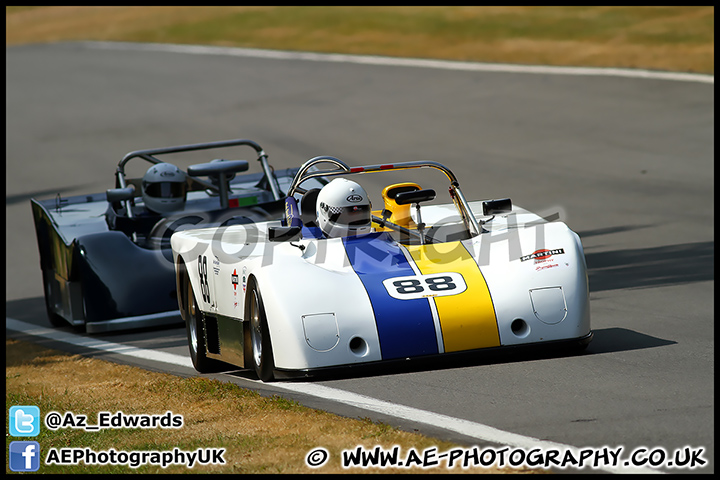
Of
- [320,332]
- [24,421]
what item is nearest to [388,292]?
[320,332]

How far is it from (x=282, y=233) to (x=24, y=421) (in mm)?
2307

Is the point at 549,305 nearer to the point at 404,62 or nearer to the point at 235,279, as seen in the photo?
the point at 235,279

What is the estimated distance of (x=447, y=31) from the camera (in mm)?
38688

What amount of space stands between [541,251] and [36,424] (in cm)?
372

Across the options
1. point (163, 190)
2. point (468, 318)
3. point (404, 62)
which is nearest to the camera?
point (468, 318)

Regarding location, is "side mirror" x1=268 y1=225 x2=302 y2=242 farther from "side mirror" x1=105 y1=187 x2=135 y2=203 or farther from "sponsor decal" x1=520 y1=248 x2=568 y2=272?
"side mirror" x1=105 y1=187 x2=135 y2=203

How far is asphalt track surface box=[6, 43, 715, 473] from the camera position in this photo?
23.3ft

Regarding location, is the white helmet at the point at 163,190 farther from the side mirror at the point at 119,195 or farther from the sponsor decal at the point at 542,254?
the sponsor decal at the point at 542,254

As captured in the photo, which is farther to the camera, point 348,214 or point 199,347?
point 199,347

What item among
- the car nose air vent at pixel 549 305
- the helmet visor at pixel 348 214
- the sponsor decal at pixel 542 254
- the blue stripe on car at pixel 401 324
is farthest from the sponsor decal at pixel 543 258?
the helmet visor at pixel 348 214

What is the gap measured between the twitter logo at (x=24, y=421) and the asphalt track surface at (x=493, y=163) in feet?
4.90

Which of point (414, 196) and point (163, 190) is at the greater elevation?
point (414, 196)

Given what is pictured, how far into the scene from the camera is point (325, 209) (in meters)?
8.78

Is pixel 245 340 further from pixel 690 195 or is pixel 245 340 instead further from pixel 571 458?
pixel 690 195
